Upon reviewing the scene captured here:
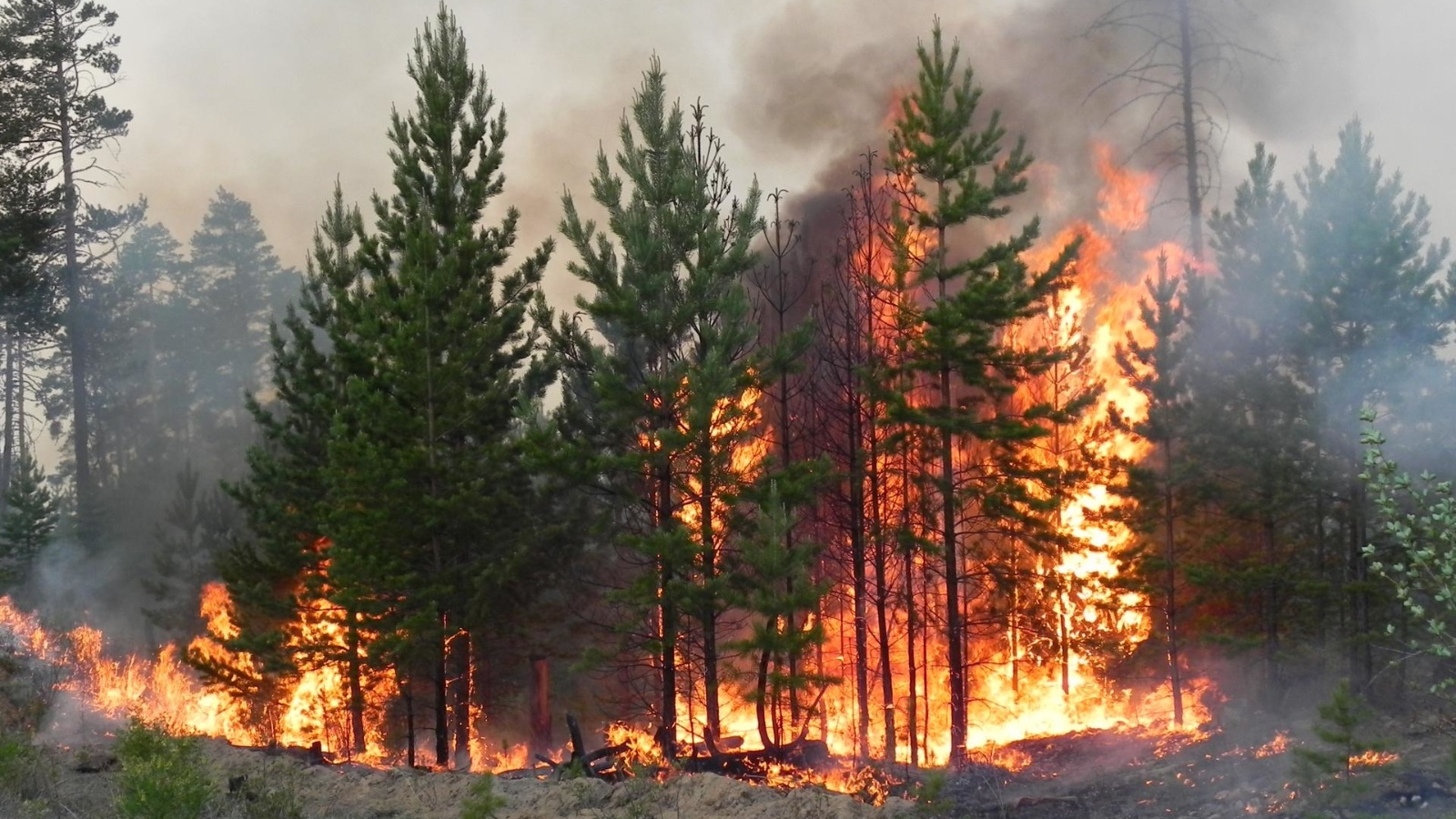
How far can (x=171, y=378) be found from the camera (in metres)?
63.6

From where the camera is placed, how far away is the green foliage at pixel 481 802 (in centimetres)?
1227

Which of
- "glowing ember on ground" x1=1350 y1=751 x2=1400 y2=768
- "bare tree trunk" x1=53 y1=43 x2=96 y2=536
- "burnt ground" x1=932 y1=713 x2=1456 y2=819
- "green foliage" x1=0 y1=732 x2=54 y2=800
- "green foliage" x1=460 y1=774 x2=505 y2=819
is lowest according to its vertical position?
"burnt ground" x1=932 y1=713 x2=1456 y2=819

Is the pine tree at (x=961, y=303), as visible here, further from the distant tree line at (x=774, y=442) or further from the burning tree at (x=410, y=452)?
the burning tree at (x=410, y=452)

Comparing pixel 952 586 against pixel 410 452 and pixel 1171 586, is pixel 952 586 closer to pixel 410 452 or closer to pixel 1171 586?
pixel 1171 586

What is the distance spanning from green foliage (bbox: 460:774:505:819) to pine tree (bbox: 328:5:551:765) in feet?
21.2

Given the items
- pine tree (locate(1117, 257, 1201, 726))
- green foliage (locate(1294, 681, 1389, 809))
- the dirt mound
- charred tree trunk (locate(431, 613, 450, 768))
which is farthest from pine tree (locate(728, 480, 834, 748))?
pine tree (locate(1117, 257, 1201, 726))

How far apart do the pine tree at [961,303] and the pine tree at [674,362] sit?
3.67 metres

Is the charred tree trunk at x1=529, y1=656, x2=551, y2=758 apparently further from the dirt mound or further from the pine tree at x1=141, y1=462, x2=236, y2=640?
the pine tree at x1=141, y1=462, x2=236, y2=640

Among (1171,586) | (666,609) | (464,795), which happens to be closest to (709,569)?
(666,609)

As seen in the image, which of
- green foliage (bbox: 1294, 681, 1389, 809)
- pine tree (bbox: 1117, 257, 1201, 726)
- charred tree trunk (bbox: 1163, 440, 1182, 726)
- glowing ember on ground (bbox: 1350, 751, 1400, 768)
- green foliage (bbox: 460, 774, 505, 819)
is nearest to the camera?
green foliage (bbox: 460, 774, 505, 819)

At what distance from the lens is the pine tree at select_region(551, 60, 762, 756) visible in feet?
65.7

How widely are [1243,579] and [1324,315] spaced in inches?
195

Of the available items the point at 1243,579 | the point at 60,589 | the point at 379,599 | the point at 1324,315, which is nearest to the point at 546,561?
the point at 379,599

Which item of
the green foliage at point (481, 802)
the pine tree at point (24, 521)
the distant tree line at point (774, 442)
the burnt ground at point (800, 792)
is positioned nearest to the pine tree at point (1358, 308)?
the distant tree line at point (774, 442)
